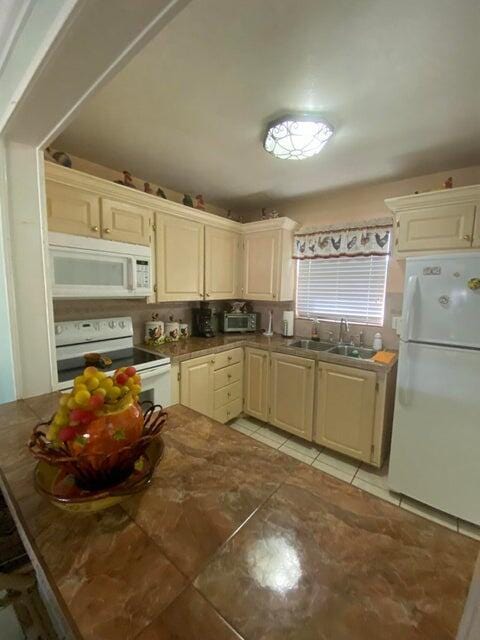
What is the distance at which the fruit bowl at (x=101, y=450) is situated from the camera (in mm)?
573

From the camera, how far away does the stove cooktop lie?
5.26 ft

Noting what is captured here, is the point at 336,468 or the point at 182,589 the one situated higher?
the point at 182,589

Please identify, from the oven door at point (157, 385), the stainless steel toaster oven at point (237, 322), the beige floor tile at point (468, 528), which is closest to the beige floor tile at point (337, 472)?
the beige floor tile at point (468, 528)

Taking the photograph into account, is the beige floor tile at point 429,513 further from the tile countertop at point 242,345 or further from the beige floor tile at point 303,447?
the tile countertop at point 242,345

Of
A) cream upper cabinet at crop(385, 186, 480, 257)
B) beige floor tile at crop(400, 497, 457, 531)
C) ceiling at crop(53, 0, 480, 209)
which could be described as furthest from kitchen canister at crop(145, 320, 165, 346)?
beige floor tile at crop(400, 497, 457, 531)

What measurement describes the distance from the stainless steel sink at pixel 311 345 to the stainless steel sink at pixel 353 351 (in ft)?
0.24

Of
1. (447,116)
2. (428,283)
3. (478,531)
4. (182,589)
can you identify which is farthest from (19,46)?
(478,531)

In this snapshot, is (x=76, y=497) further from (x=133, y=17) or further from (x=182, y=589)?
(x=133, y=17)

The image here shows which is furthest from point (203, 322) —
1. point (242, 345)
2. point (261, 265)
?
point (261, 265)

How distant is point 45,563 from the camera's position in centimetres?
49

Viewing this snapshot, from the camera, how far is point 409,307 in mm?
1654

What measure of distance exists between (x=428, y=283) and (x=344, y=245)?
1.04m

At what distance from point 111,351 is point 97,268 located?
0.64 m

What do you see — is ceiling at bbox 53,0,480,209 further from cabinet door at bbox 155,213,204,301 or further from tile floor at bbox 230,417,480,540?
tile floor at bbox 230,417,480,540
